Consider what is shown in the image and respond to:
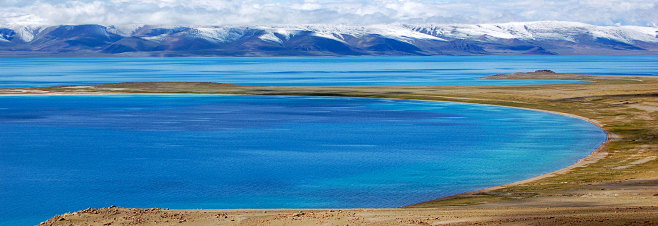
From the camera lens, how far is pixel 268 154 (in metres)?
43.8

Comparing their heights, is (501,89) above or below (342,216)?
below

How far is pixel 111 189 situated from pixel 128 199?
2.61 metres

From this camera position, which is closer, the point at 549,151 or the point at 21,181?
the point at 21,181

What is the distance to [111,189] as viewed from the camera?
32.6 meters

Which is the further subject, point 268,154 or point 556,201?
point 268,154

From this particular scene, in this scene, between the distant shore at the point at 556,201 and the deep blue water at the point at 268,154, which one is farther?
the deep blue water at the point at 268,154

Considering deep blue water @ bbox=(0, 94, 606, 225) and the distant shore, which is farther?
deep blue water @ bbox=(0, 94, 606, 225)

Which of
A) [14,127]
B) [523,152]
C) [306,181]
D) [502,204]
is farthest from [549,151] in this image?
[14,127]

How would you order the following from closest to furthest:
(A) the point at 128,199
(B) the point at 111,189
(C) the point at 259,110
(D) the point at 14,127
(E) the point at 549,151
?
(A) the point at 128,199
(B) the point at 111,189
(E) the point at 549,151
(D) the point at 14,127
(C) the point at 259,110

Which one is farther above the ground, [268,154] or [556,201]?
[556,201]

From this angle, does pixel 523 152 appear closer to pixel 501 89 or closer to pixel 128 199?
pixel 128 199

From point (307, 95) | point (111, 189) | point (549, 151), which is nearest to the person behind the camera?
point (111, 189)

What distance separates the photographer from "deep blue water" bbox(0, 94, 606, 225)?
30.9 meters

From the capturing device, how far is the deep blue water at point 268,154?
30.9 metres
